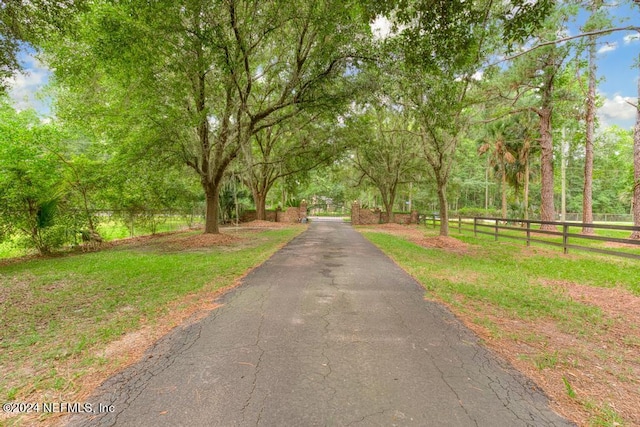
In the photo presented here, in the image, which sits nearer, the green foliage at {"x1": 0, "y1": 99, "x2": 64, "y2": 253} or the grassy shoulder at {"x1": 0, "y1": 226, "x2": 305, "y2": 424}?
the grassy shoulder at {"x1": 0, "y1": 226, "x2": 305, "y2": 424}

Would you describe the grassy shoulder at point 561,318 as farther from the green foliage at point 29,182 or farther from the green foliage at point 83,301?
the green foliage at point 29,182

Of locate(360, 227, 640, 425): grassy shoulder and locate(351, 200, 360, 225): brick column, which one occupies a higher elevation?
locate(351, 200, 360, 225): brick column

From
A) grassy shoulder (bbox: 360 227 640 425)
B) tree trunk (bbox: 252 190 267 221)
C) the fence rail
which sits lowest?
grassy shoulder (bbox: 360 227 640 425)

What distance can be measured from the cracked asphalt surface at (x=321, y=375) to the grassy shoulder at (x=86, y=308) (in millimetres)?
438

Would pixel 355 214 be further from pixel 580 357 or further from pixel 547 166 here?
pixel 580 357

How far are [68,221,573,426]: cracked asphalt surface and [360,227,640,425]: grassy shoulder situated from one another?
1.08ft

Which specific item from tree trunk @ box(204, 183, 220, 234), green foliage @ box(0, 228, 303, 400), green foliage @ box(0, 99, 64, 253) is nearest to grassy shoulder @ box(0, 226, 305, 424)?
green foliage @ box(0, 228, 303, 400)

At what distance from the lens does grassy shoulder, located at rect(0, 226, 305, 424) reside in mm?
2807

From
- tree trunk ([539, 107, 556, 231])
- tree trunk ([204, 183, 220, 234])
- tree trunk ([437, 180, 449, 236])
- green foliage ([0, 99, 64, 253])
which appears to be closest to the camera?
green foliage ([0, 99, 64, 253])

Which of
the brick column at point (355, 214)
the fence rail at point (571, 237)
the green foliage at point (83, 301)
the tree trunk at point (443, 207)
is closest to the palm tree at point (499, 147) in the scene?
the fence rail at point (571, 237)

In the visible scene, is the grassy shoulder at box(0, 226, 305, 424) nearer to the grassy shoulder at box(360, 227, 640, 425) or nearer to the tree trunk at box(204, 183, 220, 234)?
the grassy shoulder at box(360, 227, 640, 425)

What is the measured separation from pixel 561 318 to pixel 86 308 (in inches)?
289

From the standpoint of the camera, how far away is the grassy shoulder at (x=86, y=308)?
9.21ft

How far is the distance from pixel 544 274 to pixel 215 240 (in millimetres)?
11383
